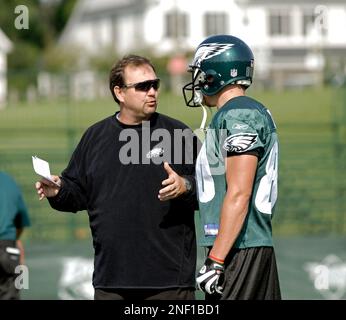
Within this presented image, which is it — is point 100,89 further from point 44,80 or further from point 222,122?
point 222,122

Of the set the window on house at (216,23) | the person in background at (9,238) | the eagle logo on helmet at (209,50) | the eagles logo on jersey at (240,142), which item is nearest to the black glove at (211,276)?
the eagles logo on jersey at (240,142)

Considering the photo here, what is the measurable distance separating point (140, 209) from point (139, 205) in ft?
0.07

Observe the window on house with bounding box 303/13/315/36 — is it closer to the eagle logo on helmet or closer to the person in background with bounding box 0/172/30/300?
the person in background with bounding box 0/172/30/300

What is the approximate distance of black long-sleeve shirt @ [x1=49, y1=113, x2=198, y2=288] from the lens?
5.86 m

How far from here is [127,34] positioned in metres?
41.1

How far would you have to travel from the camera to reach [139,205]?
5848 millimetres

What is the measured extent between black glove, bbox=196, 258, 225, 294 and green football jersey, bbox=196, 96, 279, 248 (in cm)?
16


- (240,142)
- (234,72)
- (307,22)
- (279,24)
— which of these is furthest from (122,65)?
(279,24)

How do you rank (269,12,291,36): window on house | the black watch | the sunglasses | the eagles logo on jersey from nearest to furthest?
the eagles logo on jersey, the black watch, the sunglasses, (269,12,291,36): window on house

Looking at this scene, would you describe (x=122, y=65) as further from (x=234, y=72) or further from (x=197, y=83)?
(x=234, y=72)

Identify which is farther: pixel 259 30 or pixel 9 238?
pixel 259 30

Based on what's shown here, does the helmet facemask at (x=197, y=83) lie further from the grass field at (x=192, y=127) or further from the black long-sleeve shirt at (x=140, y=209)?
the grass field at (x=192, y=127)

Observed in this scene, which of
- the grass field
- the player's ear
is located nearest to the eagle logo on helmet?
the player's ear

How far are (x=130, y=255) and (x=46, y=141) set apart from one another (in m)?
13.9
